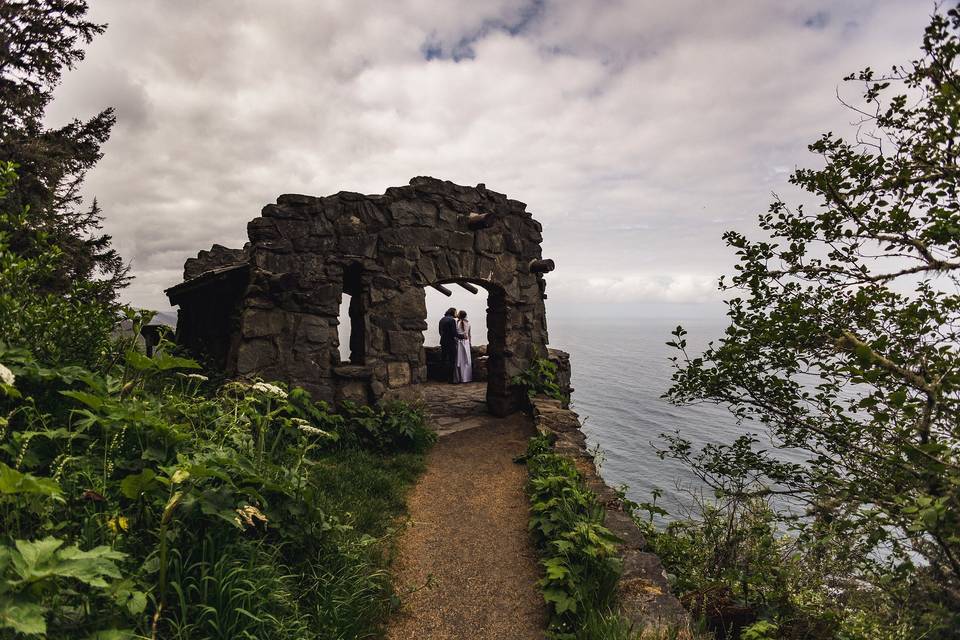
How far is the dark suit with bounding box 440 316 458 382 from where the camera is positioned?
1298cm

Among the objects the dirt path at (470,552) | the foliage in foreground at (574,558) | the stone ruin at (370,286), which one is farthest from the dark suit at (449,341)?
the foliage in foreground at (574,558)

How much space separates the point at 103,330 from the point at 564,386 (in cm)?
749

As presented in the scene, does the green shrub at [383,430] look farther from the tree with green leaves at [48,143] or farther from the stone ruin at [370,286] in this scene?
the tree with green leaves at [48,143]

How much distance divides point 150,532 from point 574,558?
115 inches

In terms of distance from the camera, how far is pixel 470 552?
4.28m

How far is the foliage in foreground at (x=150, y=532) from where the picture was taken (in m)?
1.72

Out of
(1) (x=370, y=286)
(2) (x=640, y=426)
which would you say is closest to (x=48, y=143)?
(1) (x=370, y=286)

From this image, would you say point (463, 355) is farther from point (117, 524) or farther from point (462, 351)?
point (117, 524)

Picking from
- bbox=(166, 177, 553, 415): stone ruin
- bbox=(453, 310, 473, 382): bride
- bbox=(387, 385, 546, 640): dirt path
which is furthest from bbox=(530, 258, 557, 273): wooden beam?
bbox=(453, 310, 473, 382): bride

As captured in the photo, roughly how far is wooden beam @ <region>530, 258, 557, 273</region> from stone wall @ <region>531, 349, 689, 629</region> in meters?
3.67

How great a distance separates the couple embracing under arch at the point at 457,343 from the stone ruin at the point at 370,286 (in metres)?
3.69

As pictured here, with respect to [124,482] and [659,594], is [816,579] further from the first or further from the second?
[124,482]

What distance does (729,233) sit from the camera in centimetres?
512

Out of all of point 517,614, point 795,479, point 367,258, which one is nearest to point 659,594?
point 517,614
